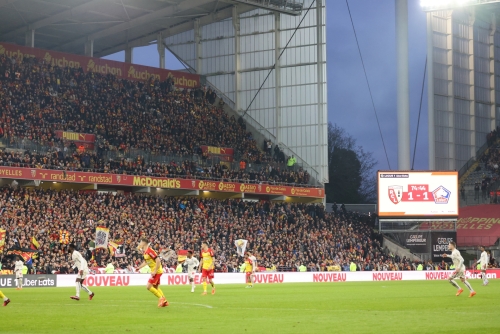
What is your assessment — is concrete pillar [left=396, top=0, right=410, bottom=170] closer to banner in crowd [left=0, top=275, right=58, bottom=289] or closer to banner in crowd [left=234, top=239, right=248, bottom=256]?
banner in crowd [left=234, top=239, right=248, bottom=256]

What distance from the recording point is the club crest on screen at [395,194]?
188 feet

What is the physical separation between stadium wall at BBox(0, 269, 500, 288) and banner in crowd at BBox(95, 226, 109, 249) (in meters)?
→ 3.37

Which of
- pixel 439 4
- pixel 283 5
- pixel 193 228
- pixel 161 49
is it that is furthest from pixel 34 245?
pixel 161 49

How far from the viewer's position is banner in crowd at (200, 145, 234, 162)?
65.2m

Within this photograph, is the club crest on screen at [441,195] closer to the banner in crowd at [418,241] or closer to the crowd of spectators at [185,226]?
the banner in crowd at [418,241]

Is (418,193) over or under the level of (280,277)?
over

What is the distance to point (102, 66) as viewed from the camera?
67.9 m

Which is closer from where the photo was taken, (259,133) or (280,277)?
(280,277)

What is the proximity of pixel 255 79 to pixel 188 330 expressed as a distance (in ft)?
190

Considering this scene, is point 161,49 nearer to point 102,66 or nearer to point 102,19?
point 102,19

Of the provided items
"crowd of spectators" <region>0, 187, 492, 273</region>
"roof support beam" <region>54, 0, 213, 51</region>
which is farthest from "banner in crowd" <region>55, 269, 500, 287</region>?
"roof support beam" <region>54, 0, 213, 51</region>

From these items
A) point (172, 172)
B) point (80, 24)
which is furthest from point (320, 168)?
point (80, 24)

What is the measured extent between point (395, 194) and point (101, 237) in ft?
73.1

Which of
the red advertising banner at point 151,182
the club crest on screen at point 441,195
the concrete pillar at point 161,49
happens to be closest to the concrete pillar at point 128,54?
the concrete pillar at point 161,49
